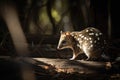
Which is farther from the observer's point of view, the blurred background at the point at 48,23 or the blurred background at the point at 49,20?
the blurred background at the point at 49,20

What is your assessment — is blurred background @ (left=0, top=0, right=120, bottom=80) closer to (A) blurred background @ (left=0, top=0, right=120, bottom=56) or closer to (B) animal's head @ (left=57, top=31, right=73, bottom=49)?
(A) blurred background @ (left=0, top=0, right=120, bottom=56)

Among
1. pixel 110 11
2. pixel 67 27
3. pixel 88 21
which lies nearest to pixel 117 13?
pixel 110 11

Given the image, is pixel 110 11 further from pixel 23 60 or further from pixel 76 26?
pixel 23 60

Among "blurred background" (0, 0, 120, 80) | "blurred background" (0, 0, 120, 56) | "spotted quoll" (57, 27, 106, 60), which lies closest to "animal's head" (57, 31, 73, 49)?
"spotted quoll" (57, 27, 106, 60)

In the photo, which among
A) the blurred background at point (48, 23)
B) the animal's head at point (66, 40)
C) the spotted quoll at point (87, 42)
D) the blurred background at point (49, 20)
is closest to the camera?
the spotted quoll at point (87, 42)

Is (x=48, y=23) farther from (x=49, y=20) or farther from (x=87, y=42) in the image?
(x=87, y=42)

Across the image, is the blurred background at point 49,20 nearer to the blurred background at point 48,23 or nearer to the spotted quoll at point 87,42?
the blurred background at point 48,23

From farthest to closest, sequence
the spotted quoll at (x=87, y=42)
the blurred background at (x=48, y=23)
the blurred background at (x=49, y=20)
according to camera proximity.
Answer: the blurred background at (x=49, y=20)
the blurred background at (x=48, y=23)
the spotted quoll at (x=87, y=42)

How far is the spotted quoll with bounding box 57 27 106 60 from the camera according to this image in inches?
250

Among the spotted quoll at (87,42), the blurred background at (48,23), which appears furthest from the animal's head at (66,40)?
the blurred background at (48,23)

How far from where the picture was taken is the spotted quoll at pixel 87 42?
636cm

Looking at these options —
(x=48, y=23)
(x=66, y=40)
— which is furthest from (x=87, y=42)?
(x=48, y=23)

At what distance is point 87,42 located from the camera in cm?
645

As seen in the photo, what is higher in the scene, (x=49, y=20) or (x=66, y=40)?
(x=49, y=20)
